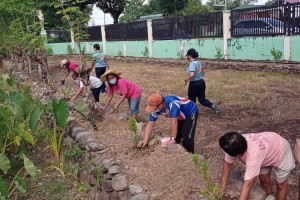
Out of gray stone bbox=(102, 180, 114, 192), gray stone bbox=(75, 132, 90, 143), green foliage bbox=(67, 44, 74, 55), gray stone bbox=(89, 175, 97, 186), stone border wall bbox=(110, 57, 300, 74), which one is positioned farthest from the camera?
green foliage bbox=(67, 44, 74, 55)

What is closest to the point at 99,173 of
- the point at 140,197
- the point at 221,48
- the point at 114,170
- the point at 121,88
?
the point at 114,170

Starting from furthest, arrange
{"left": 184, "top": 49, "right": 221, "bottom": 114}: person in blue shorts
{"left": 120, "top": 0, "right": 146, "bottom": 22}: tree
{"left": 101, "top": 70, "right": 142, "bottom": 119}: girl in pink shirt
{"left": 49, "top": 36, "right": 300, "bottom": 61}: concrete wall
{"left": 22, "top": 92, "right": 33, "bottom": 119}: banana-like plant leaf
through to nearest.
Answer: {"left": 120, "top": 0, "right": 146, "bottom": 22}: tree, {"left": 49, "top": 36, "right": 300, "bottom": 61}: concrete wall, {"left": 184, "top": 49, "right": 221, "bottom": 114}: person in blue shorts, {"left": 101, "top": 70, "right": 142, "bottom": 119}: girl in pink shirt, {"left": 22, "top": 92, "right": 33, "bottom": 119}: banana-like plant leaf

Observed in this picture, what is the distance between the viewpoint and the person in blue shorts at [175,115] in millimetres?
4285

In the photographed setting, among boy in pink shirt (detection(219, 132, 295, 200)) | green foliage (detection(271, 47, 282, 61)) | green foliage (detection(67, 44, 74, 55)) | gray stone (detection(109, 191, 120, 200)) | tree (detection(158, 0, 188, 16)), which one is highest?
tree (detection(158, 0, 188, 16))

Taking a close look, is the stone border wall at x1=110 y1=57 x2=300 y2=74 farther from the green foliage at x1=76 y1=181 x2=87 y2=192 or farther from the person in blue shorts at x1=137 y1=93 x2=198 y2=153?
the green foliage at x1=76 y1=181 x2=87 y2=192

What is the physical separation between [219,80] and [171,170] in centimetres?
687

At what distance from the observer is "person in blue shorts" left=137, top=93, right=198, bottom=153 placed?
4.29 meters

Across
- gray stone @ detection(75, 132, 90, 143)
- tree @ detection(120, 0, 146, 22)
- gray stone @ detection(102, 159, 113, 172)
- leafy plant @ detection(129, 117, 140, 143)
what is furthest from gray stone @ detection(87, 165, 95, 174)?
tree @ detection(120, 0, 146, 22)

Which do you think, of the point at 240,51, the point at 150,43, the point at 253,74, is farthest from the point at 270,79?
the point at 150,43

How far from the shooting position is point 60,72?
15.7 meters

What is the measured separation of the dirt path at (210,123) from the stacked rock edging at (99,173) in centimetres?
12

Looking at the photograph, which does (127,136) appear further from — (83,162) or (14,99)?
(14,99)

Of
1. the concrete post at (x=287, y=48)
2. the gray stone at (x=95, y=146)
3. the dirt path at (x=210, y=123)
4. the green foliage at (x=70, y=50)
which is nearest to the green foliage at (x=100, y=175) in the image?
the dirt path at (x=210, y=123)

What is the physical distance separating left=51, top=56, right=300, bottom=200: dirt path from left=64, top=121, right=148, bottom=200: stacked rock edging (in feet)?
0.39
